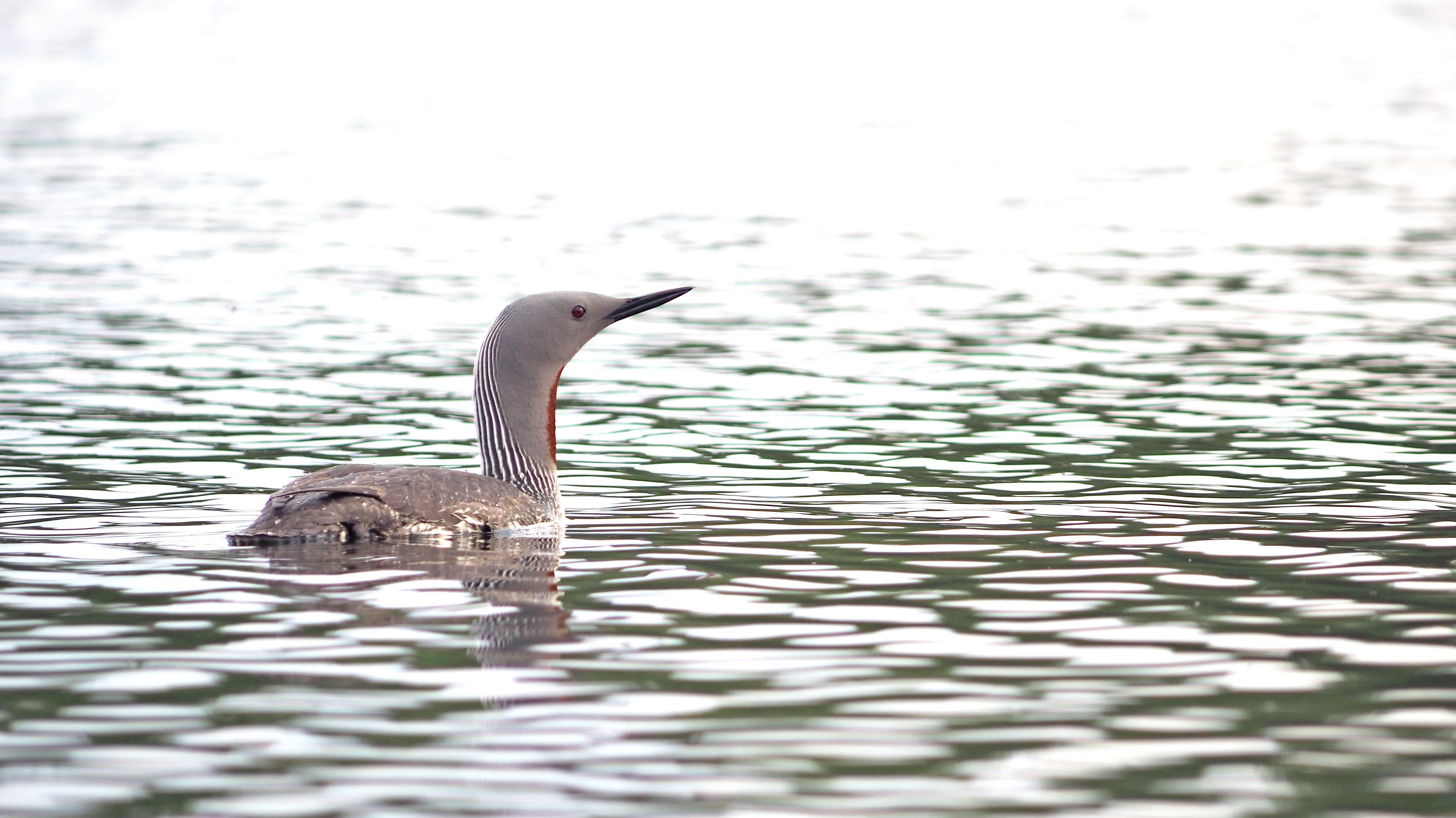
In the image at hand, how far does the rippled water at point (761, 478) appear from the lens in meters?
6.30

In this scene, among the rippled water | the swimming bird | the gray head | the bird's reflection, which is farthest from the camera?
the gray head

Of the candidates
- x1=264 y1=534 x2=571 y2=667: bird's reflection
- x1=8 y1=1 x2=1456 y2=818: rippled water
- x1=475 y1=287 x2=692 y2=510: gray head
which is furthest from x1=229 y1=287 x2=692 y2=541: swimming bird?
x1=8 y1=1 x2=1456 y2=818: rippled water

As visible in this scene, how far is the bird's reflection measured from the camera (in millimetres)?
7711

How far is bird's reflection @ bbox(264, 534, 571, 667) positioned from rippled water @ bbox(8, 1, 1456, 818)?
0.13ft

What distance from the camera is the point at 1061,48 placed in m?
58.3

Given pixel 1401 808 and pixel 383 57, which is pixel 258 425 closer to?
pixel 1401 808

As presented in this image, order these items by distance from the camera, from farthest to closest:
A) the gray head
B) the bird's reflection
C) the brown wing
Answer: the gray head, the brown wing, the bird's reflection

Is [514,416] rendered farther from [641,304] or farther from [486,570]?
[486,570]

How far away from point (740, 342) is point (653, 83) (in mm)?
33636

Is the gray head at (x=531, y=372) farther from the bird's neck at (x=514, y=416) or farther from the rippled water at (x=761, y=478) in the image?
the rippled water at (x=761, y=478)

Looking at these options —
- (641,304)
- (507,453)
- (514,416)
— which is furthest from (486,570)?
(641,304)

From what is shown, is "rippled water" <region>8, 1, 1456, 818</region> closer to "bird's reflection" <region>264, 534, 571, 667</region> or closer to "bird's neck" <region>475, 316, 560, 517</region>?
"bird's reflection" <region>264, 534, 571, 667</region>

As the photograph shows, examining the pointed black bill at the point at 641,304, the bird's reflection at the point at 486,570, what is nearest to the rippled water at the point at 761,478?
the bird's reflection at the point at 486,570

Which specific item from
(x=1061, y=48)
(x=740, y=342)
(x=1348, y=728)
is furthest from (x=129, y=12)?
(x=1348, y=728)
